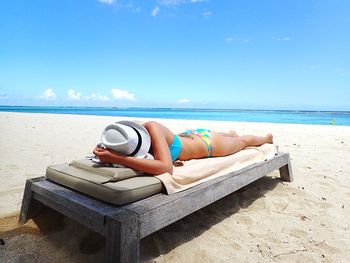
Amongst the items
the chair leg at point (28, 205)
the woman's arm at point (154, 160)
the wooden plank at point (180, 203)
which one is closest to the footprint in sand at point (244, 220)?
the wooden plank at point (180, 203)

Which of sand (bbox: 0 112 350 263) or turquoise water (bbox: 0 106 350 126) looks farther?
turquoise water (bbox: 0 106 350 126)

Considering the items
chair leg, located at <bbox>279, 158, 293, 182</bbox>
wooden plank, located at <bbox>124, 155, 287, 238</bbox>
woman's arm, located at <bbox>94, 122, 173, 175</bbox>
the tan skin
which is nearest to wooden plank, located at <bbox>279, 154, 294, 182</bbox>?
chair leg, located at <bbox>279, 158, 293, 182</bbox>

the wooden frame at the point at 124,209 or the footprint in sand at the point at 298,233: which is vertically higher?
the wooden frame at the point at 124,209

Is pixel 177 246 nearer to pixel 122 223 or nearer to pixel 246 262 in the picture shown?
pixel 246 262

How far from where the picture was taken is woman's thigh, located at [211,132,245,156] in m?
3.16

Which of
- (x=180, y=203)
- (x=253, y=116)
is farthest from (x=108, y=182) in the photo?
(x=253, y=116)

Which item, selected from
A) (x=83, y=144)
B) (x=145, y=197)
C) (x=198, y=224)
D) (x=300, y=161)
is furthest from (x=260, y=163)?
(x=83, y=144)

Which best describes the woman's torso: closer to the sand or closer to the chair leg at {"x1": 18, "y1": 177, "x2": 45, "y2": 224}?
the sand

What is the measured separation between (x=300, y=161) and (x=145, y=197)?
4157 mm

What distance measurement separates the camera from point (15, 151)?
523cm

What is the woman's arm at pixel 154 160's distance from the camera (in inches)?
81.4

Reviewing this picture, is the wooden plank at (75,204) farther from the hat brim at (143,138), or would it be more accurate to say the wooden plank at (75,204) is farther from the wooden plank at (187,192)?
the hat brim at (143,138)

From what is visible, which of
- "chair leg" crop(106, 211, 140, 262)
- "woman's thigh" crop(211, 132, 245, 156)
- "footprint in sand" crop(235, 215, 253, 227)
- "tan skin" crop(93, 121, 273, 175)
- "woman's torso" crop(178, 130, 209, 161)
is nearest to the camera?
"chair leg" crop(106, 211, 140, 262)

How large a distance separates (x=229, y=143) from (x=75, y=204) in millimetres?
2162
